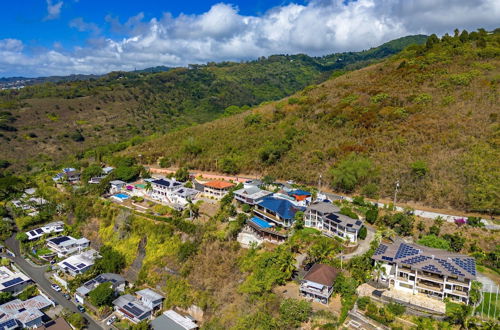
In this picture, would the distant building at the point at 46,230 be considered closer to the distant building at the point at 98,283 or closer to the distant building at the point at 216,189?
the distant building at the point at 98,283

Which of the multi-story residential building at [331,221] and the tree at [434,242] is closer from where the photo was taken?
the tree at [434,242]

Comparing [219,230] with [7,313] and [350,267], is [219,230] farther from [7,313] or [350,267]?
[7,313]

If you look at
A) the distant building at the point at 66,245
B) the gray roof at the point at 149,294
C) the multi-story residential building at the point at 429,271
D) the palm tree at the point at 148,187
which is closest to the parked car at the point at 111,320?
the gray roof at the point at 149,294

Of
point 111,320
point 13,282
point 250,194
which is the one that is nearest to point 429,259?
point 250,194

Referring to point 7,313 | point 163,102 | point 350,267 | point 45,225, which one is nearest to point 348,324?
point 350,267

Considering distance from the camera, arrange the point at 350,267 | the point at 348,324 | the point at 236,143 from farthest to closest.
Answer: the point at 236,143, the point at 350,267, the point at 348,324

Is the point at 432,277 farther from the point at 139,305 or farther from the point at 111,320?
the point at 111,320

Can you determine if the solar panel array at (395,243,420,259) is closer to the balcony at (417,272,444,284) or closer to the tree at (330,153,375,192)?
the balcony at (417,272,444,284)
